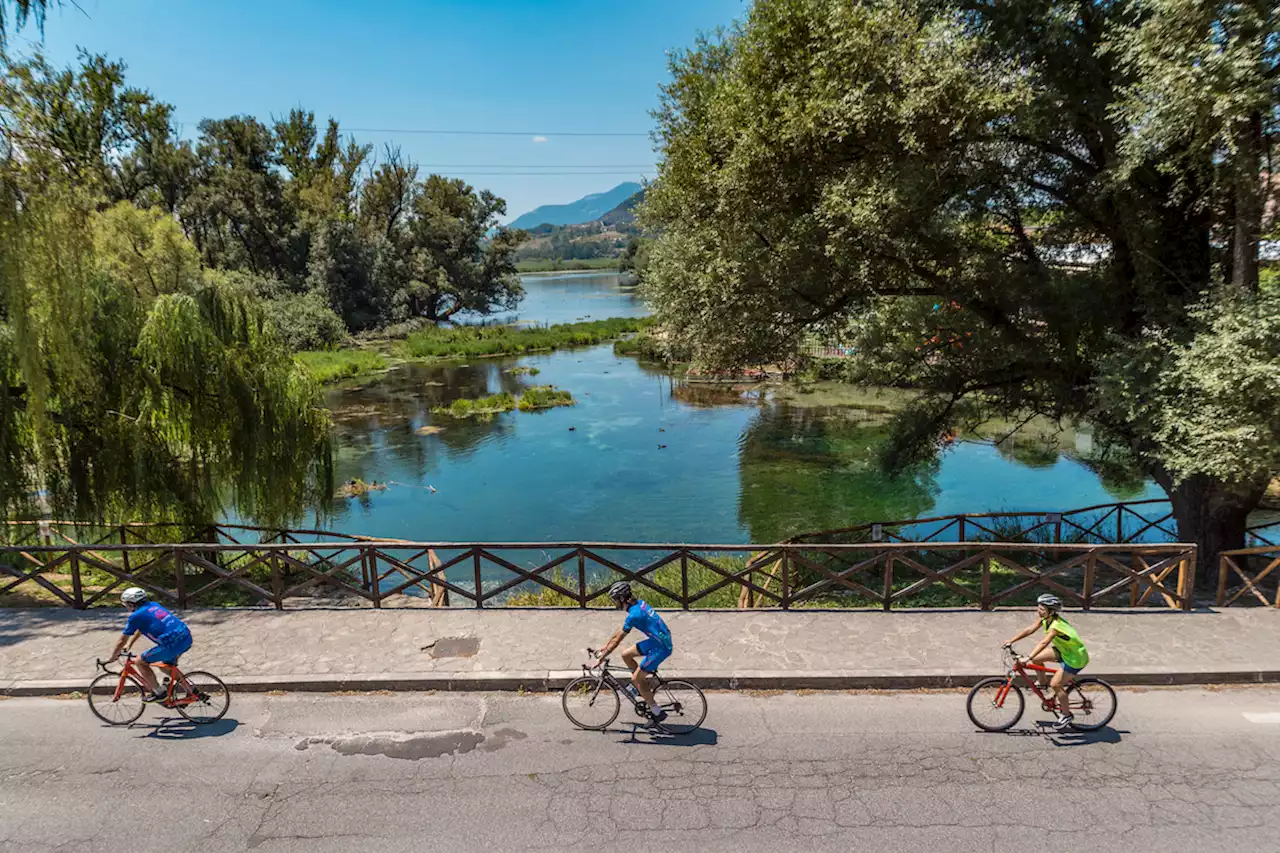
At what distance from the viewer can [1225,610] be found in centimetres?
1091

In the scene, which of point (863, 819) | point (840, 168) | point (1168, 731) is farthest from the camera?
point (840, 168)

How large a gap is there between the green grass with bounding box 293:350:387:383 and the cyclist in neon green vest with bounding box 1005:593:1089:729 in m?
45.4

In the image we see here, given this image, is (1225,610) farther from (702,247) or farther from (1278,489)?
(1278,489)

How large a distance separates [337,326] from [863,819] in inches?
2244

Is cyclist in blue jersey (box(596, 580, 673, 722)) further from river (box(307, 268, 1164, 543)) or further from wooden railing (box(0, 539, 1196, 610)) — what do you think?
river (box(307, 268, 1164, 543))

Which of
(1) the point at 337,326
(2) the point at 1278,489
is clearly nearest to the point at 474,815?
(2) the point at 1278,489

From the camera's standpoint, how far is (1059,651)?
304 inches

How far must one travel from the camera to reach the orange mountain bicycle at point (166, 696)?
8.27m

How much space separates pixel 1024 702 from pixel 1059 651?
85 centimetres

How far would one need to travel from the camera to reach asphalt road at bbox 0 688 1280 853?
252 inches

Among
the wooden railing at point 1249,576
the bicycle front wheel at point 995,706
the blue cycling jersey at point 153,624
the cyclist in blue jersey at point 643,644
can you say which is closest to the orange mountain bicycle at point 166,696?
the blue cycling jersey at point 153,624

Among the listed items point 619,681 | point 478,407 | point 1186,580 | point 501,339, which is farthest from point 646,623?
point 501,339

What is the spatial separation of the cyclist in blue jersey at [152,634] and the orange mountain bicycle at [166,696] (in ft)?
0.40

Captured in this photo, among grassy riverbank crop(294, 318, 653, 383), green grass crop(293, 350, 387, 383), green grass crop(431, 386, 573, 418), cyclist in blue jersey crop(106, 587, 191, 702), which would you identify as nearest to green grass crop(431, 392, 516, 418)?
green grass crop(431, 386, 573, 418)
